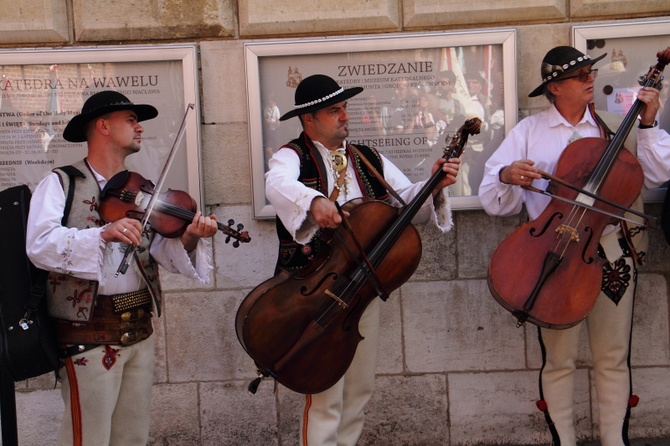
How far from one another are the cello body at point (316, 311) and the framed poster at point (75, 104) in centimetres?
133

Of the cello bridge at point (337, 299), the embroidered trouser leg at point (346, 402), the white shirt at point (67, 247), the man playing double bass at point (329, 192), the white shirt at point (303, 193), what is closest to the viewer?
the white shirt at point (67, 247)

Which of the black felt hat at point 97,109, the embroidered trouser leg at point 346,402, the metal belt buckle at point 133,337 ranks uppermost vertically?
the black felt hat at point 97,109

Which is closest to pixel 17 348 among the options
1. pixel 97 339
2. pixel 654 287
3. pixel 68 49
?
pixel 97 339

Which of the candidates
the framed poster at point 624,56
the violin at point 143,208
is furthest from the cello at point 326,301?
the framed poster at point 624,56

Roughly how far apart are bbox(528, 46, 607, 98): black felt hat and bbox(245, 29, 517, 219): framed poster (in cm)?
45

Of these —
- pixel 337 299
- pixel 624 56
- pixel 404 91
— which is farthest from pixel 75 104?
pixel 624 56

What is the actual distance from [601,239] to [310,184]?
1.40m

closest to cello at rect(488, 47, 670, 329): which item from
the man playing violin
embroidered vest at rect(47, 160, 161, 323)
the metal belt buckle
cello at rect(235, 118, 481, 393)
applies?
cello at rect(235, 118, 481, 393)

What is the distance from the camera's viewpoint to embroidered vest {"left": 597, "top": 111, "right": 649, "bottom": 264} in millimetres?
3879

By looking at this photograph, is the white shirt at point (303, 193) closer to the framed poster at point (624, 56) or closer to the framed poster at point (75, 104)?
the framed poster at point (75, 104)

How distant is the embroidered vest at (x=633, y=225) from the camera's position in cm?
388

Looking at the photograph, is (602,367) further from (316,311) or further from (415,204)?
(316,311)

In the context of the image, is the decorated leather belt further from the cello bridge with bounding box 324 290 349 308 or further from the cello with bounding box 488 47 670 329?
the cello with bounding box 488 47 670 329

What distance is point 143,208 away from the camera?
3.15 m
